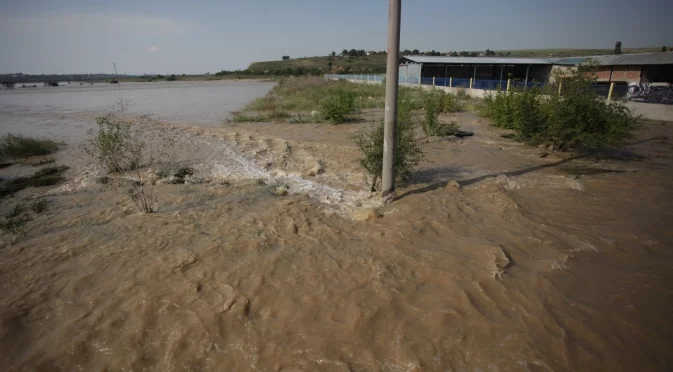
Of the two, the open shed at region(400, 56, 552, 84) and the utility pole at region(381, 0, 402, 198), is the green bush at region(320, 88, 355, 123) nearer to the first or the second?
the utility pole at region(381, 0, 402, 198)

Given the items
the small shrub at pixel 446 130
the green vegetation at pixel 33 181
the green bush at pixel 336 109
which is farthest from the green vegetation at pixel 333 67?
the green vegetation at pixel 33 181

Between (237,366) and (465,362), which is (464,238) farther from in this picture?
(237,366)

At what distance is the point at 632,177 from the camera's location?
7.06 metres

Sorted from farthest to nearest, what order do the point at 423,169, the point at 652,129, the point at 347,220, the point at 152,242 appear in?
the point at 652,129, the point at 423,169, the point at 347,220, the point at 152,242

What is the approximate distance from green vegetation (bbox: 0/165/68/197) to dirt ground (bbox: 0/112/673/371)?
141 centimetres

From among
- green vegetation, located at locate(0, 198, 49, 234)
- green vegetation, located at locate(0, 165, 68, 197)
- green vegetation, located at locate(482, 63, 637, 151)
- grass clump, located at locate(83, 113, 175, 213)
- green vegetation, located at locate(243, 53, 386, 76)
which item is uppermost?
green vegetation, located at locate(243, 53, 386, 76)

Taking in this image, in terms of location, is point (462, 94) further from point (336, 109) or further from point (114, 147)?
point (114, 147)

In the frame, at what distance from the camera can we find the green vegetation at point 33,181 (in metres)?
7.33

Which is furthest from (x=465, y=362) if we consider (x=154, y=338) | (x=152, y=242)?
(x=152, y=242)

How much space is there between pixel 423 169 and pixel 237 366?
20.0ft

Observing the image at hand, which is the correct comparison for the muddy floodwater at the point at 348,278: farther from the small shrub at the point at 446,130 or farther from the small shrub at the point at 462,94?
the small shrub at the point at 462,94

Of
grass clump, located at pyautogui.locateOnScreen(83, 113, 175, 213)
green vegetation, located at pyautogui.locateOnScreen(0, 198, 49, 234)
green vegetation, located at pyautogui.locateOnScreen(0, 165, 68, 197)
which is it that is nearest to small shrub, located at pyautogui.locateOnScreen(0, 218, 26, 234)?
green vegetation, located at pyautogui.locateOnScreen(0, 198, 49, 234)

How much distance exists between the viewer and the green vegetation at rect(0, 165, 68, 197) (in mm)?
7334

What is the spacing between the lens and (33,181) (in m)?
7.82
